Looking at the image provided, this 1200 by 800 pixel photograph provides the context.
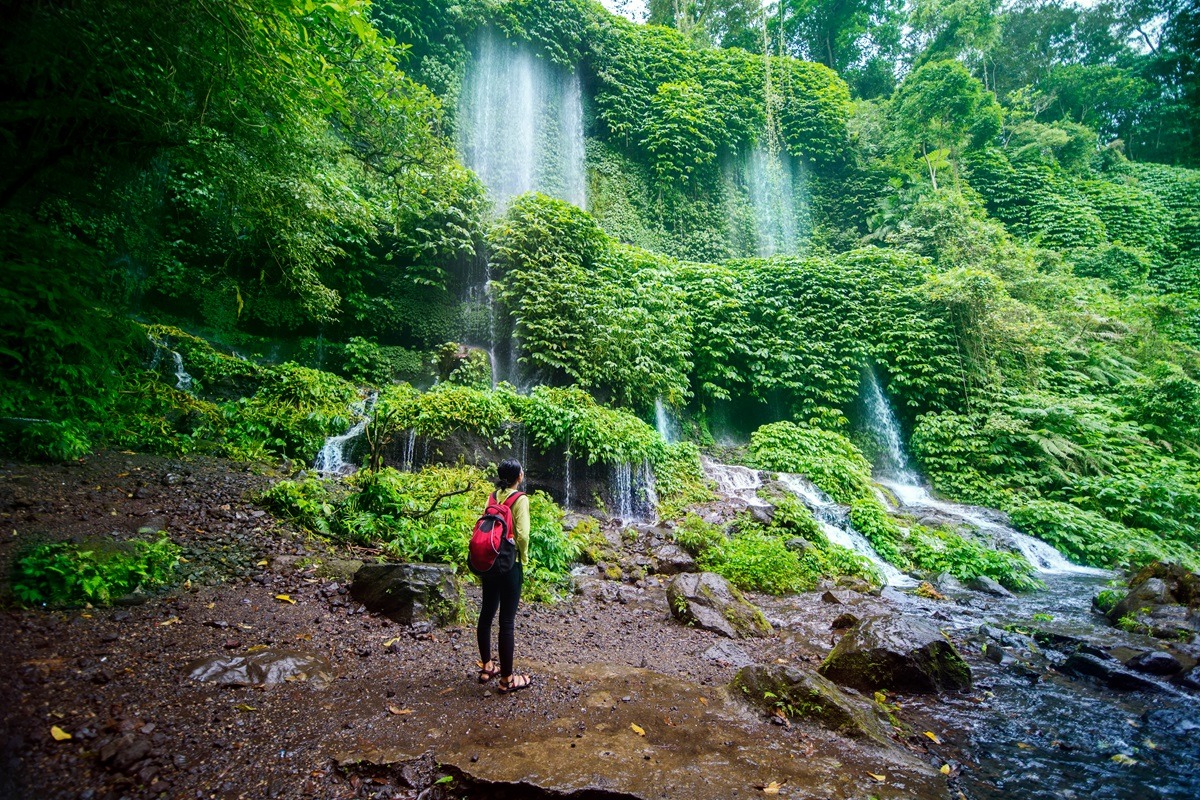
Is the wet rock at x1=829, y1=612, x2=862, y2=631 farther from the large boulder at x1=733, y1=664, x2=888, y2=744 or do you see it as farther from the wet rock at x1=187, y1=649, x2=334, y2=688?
the wet rock at x1=187, y1=649, x2=334, y2=688

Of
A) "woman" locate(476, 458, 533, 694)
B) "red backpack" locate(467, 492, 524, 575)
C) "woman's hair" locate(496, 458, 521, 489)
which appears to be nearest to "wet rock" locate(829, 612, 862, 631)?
"woman" locate(476, 458, 533, 694)

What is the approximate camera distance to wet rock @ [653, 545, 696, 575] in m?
8.04

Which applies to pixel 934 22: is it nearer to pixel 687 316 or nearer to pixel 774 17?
pixel 774 17

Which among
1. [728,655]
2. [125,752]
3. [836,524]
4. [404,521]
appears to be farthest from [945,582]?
[125,752]

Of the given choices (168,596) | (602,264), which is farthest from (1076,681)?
(602,264)

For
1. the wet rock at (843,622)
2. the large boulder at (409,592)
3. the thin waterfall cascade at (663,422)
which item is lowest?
the wet rock at (843,622)

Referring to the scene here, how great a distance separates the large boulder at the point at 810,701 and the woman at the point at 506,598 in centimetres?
178

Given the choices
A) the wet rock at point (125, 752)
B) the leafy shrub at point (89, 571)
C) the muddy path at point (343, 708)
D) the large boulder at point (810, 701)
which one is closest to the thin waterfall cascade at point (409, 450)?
the muddy path at point (343, 708)

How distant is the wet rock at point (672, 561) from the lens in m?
8.04

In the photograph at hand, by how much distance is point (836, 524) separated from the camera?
1128cm

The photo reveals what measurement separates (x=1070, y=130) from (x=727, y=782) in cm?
3911

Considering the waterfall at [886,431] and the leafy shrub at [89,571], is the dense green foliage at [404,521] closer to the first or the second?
the leafy shrub at [89,571]

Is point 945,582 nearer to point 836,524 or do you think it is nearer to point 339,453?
point 836,524

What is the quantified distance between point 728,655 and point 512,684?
2.54 m
